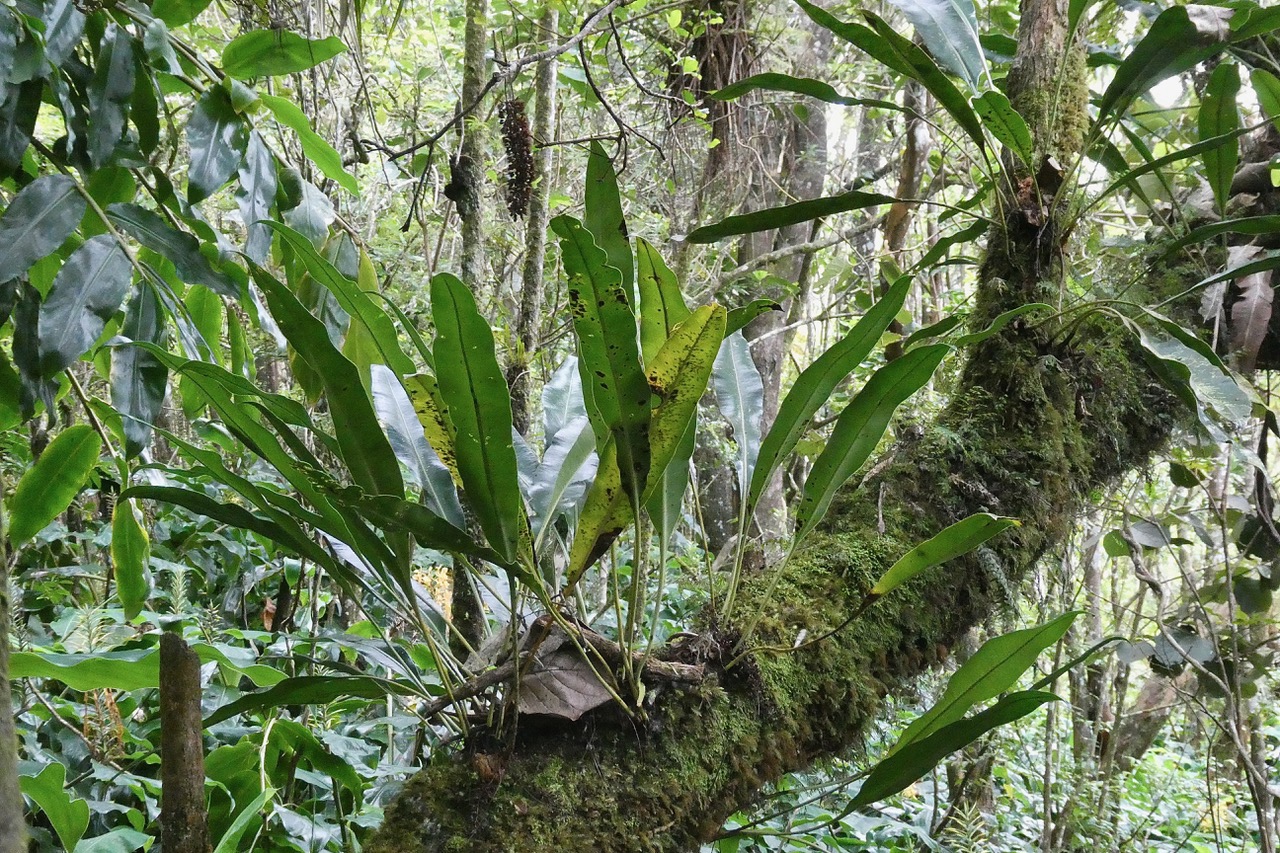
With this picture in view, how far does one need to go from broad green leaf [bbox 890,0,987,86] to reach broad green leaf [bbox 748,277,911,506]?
0.74m

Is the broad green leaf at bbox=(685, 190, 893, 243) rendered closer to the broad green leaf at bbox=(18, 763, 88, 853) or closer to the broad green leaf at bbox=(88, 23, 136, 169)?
the broad green leaf at bbox=(88, 23, 136, 169)

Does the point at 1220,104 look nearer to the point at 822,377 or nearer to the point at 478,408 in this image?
the point at 822,377

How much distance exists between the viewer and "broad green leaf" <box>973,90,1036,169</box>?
4.10ft

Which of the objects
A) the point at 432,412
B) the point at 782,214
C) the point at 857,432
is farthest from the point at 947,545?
the point at 782,214

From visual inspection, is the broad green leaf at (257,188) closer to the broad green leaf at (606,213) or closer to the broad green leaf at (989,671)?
the broad green leaf at (606,213)

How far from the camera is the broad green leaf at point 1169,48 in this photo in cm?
133

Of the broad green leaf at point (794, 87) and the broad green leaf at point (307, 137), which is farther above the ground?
the broad green leaf at point (794, 87)

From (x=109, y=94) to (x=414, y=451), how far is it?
0.56 m

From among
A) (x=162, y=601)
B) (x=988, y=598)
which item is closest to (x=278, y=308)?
(x=988, y=598)

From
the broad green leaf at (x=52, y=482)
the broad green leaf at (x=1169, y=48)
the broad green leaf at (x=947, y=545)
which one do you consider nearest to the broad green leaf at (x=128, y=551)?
the broad green leaf at (x=52, y=482)

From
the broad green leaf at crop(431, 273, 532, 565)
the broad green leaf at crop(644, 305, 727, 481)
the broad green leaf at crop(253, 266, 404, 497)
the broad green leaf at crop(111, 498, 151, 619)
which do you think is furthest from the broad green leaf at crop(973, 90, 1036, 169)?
the broad green leaf at crop(111, 498, 151, 619)

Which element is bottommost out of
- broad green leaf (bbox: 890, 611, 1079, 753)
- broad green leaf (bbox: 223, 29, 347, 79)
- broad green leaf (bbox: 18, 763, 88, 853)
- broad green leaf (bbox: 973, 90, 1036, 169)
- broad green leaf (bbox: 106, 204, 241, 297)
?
broad green leaf (bbox: 18, 763, 88, 853)

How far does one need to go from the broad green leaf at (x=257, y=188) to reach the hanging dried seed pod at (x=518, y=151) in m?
0.74

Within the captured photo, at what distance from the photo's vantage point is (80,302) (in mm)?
896
